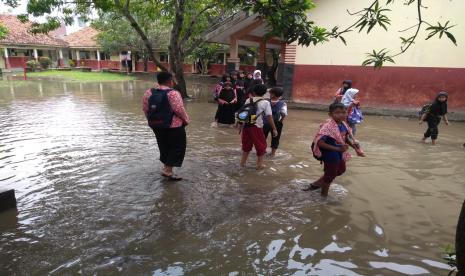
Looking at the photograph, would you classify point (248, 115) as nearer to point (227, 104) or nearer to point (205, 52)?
point (227, 104)

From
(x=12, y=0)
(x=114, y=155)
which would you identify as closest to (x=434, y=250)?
(x=114, y=155)

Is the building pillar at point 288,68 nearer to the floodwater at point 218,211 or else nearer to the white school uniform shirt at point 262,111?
the floodwater at point 218,211

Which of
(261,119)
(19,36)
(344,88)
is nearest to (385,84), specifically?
(344,88)

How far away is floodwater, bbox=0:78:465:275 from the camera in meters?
3.40

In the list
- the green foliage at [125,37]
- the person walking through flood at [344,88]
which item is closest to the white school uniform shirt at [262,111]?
the person walking through flood at [344,88]

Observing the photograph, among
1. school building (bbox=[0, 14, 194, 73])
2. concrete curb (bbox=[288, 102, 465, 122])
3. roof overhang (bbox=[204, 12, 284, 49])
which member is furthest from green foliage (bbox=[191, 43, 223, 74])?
concrete curb (bbox=[288, 102, 465, 122])

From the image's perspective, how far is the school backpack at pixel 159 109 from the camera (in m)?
5.04

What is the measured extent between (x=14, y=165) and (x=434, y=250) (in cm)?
645

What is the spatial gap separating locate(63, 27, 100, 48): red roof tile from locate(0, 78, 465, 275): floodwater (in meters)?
37.3

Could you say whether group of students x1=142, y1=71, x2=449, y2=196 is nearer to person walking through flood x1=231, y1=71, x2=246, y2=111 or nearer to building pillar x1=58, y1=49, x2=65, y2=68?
person walking through flood x1=231, y1=71, x2=246, y2=111

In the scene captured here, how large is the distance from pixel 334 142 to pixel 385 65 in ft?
32.4

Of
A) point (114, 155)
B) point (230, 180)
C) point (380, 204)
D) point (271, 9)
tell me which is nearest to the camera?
point (271, 9)

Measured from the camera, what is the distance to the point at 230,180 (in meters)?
5.65

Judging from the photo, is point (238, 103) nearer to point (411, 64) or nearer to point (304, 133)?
point (304, 133)
